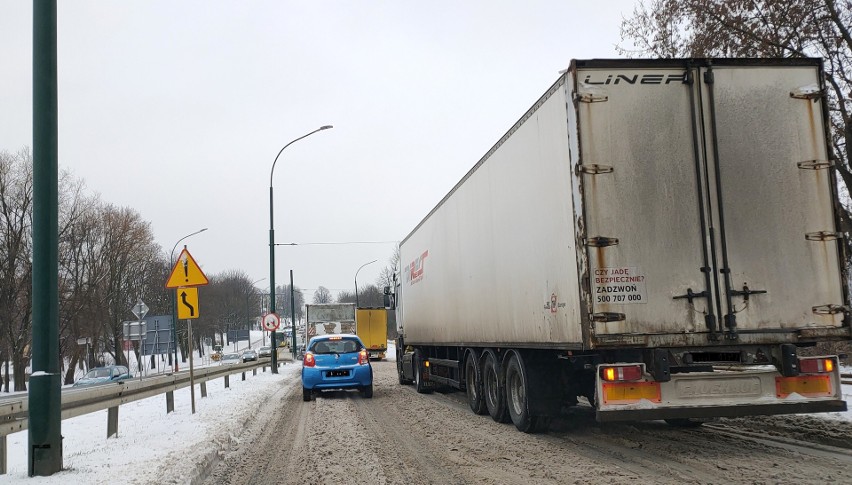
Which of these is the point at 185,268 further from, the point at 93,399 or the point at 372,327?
the point at 372,327

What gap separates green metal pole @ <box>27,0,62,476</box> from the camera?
20.7ft

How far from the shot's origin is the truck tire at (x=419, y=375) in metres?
16.5

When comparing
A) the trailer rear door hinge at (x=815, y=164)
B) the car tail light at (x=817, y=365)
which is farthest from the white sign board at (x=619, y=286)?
the trailer rear door hinge at (x=815, y=164)

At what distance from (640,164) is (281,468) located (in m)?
4.95

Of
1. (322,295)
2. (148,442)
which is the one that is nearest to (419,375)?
(148,442)

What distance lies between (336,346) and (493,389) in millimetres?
6286

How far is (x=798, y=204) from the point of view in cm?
699

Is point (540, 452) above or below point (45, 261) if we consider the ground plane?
below

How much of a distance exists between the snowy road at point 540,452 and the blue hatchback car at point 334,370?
13.4 ft

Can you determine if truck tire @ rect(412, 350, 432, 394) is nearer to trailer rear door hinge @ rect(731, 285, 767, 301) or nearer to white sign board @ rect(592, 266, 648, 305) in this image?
white sign board @ rect(592, 266, 648, 305)

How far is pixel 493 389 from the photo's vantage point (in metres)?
10.5

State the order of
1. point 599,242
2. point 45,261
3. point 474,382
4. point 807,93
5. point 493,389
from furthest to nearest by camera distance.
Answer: point 474,382 < point 493,389 < point 807,93 < point 599,242 < point 45,261

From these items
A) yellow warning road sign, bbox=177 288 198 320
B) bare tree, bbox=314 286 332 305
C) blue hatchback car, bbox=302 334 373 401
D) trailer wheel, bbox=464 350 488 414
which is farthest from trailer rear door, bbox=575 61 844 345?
bare tree, bbox=314 286 332 305

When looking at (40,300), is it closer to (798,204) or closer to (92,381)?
(798,204)
